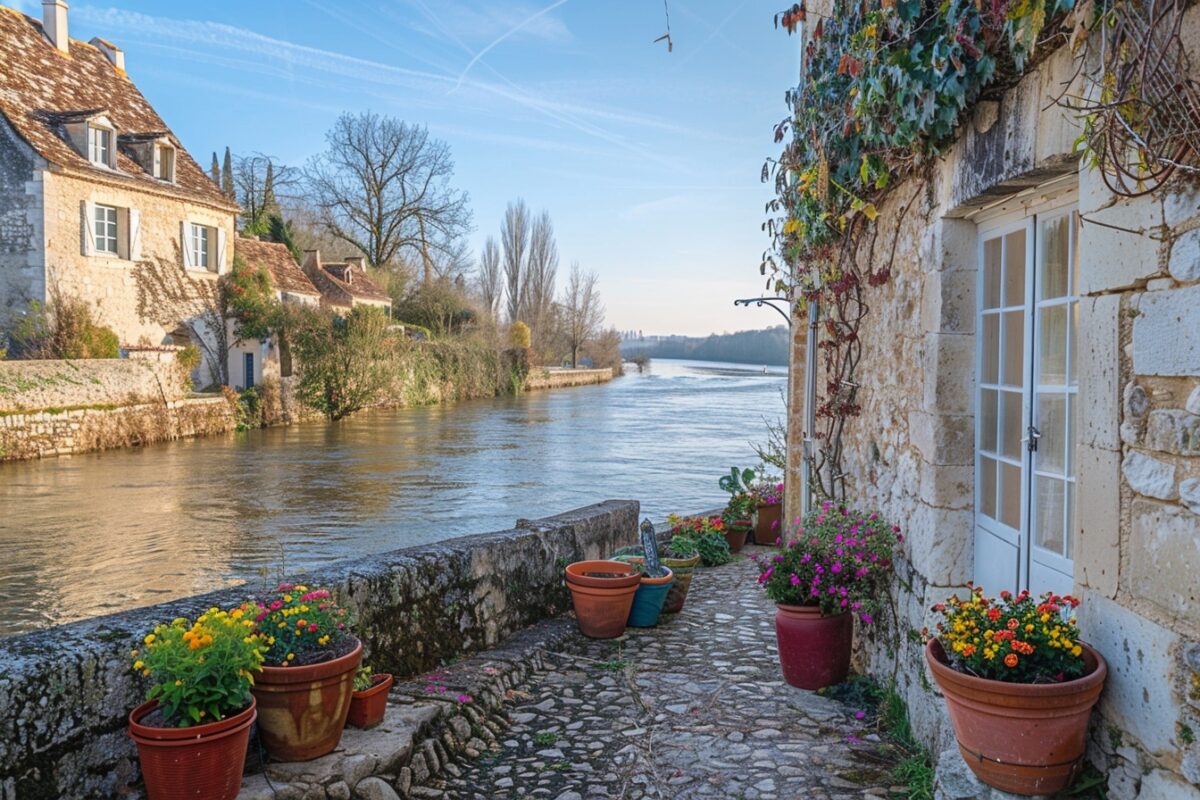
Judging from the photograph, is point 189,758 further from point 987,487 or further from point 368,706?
point 987,487

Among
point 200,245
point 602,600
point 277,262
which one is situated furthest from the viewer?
point 277,262

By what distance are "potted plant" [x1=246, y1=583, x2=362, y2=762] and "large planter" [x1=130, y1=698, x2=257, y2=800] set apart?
290mm

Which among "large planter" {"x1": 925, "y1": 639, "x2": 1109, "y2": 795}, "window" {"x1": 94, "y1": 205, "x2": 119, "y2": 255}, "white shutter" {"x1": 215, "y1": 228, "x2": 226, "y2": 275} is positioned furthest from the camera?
"white shutter" {"x1": 215, "y1": 228, "x2": 226, "y2": 275}

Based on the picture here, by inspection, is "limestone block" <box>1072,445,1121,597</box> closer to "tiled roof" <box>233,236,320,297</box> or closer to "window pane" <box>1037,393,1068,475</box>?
"window pane" <box>1037,393,1068,475</box>

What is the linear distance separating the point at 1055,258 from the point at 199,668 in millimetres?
2928

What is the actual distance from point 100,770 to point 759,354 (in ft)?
294

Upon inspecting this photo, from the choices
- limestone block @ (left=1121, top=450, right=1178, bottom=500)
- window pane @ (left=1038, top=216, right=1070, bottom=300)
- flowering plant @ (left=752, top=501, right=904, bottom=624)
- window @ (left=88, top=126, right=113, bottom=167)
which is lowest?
flowering plant @ (left=752, top=501, right=904, bottom=624)

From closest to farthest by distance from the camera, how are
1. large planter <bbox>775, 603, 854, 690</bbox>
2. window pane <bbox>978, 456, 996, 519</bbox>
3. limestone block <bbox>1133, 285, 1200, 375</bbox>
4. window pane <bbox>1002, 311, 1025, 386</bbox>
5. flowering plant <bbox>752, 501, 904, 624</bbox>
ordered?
1. limestone block <bbox>1133, 285, 1200, 375</bbox>
2. window pane <bbox>1002, 311, 1025, 386</bbox>
3. window pane <bbox>978, 456, 996, 519</bbox>
4. flowering plant <bbox>752, 501, 904, 624</bbox>
5. large planter <bbox>775, 603, 854, 690</bbox>

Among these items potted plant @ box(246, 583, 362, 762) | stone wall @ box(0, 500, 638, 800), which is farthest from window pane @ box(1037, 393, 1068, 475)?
stone wall @ box(0, 500, 638, 800)

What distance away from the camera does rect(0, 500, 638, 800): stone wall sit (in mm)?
2445

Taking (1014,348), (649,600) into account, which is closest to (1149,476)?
(1014,348)

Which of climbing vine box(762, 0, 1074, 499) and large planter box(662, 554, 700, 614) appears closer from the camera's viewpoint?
climbing vine box(762, 0, 1074, 499)

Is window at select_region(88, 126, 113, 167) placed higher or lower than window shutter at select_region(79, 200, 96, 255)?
higher

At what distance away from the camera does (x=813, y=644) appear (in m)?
4.18
